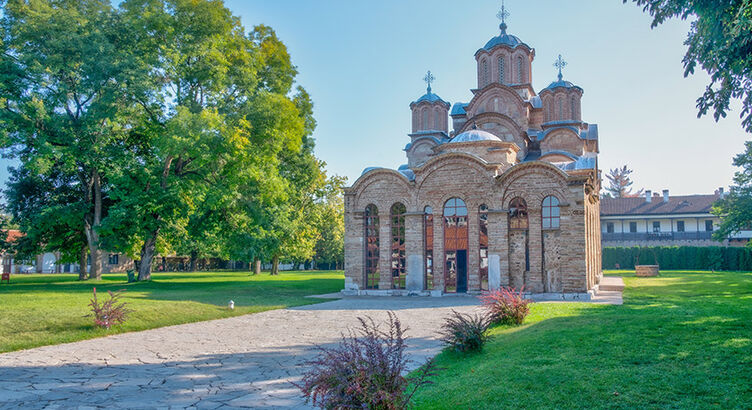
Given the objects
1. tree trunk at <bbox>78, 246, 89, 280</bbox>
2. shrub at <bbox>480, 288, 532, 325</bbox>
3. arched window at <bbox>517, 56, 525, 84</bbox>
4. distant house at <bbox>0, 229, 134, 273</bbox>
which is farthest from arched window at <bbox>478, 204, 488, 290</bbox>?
distant house at <bbox>0, 229, 134, 273</bbox>

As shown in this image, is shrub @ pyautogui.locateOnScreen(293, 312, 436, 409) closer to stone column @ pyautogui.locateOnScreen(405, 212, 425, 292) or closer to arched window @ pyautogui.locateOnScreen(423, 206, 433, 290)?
stone column @ pyautogui.locateOnScreen(405, 212, 425, 292)

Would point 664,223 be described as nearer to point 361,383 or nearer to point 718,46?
point 718,46

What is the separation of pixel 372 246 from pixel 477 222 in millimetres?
5263

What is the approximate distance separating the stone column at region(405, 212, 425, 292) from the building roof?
113 ft

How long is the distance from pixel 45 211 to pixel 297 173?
14.0m

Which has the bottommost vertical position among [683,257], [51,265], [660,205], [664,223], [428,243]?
[51,265]

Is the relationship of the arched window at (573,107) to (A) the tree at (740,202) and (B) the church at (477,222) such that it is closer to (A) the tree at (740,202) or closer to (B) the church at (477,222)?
(B) the church at (477,222)

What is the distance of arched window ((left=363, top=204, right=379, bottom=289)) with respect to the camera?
25125 millimetres

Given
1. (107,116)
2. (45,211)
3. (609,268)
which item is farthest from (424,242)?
(609,268)

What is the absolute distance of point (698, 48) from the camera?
29.4ft

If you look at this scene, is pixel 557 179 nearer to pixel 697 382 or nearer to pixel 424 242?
pixel 424 242

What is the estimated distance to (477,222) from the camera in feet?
76.2

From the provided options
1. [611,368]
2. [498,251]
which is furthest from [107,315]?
[498,251]

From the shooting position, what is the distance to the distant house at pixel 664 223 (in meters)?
49.2
